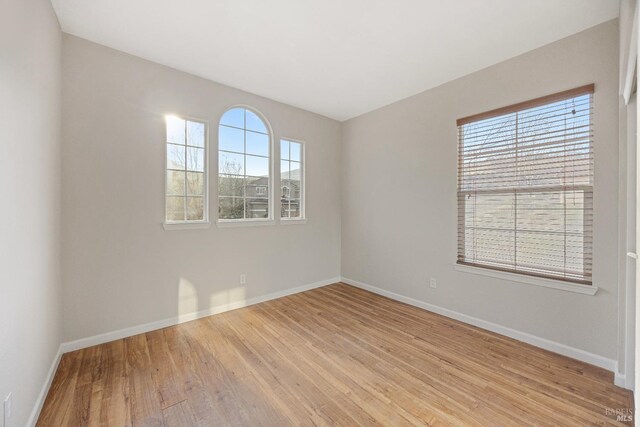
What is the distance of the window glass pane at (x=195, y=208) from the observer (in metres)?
2.98

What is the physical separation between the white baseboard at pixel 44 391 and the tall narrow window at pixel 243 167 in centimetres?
180

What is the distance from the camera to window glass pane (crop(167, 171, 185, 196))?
2840mm

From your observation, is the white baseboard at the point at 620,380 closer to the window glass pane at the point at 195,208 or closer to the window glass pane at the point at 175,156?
the window glass pane at the point at 195,208

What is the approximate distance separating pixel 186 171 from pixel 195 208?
426 millimetres

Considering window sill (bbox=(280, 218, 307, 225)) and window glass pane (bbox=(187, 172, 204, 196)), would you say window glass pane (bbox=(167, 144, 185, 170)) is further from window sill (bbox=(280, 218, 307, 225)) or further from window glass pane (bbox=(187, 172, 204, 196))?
window sill (bbox=(280, 218, 307, 225))

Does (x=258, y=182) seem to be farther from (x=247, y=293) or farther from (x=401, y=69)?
(x=401, y=69)

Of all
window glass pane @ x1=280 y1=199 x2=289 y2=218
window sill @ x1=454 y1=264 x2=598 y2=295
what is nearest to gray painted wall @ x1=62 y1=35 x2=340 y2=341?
window glass pane @ x1=280 y1=199 x2=289 y2=218

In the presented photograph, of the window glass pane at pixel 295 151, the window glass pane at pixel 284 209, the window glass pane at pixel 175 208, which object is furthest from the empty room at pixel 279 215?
the window glass pane at pixel 295 151

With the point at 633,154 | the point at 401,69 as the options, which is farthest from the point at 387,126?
the point at 633,154

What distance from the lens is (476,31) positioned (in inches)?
86.9

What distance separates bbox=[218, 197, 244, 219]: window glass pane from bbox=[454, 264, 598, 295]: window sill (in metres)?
2.70

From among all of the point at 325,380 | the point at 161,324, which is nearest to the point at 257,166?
the point at 161,324

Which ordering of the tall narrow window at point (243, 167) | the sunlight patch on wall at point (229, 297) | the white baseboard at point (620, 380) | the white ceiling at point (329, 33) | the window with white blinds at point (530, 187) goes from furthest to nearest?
the tall narrow window at point (243, 167) < the sunlight patch on wall at point (229, 297) < the window with white blinds at point (530, 187) < the white ceiling at point (329, 33) < the white baseboard at point (620, 380)

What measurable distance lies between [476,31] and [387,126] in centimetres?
162
